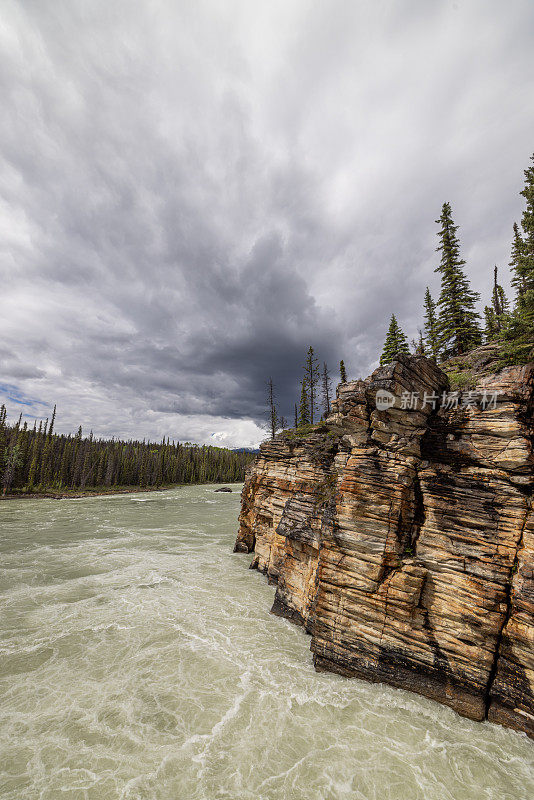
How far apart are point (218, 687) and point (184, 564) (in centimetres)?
1310

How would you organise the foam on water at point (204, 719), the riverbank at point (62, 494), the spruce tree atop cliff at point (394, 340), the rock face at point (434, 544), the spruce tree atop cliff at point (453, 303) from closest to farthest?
the foam on water at point (204, 719) < the rock face at point (434, 544) < the spruce tree atop cliff at point (453, 303) < the spruce tree atop cliff at point (394, 340) < the riverbank at point (62, 494)

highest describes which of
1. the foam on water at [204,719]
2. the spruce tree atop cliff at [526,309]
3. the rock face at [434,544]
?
the spruce tree atop cliff at [526,309]

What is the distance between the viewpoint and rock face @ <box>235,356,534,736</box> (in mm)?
8594

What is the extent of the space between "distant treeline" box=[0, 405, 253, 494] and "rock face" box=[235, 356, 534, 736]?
271 feet

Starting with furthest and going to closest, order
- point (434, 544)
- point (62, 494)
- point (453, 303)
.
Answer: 1. point (62, 494)
2. point (453, 303)
3. point (434, 544)

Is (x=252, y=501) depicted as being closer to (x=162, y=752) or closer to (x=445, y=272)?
(x=162, y=752)

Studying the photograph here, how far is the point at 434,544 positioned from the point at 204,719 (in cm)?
917

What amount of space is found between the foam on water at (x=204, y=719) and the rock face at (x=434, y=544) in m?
1.19

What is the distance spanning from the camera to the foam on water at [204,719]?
280 inches

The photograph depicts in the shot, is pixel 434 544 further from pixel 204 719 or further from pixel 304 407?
pixel 304 407

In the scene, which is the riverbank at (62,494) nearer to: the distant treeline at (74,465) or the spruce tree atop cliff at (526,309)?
the distant treeline at (74,465)

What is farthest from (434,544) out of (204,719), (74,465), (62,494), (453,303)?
(74,465)

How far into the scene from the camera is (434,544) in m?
9.91

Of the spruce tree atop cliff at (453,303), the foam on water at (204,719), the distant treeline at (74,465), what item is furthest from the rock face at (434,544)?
the distant treeline at (74,465)
